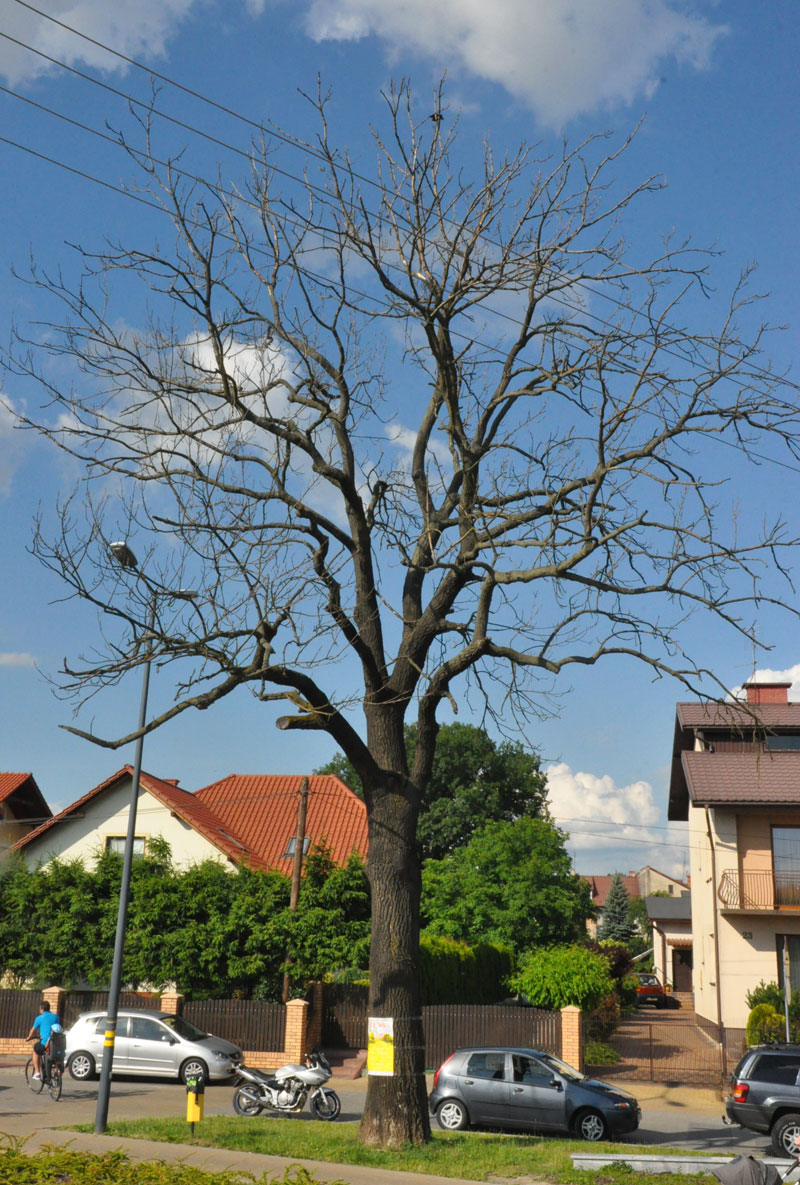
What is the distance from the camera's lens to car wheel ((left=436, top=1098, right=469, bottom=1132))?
17.5m

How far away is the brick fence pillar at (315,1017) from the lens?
27.2 m

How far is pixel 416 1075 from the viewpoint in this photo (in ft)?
42.0

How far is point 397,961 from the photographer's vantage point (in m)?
13.1

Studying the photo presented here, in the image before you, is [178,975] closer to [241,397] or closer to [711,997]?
[711,997]

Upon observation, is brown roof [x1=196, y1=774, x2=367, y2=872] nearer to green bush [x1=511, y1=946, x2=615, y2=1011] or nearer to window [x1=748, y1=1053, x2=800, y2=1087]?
green bush [x1=511, y1=946, x2=615, y2=1011]

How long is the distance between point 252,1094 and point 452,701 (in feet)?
31.3

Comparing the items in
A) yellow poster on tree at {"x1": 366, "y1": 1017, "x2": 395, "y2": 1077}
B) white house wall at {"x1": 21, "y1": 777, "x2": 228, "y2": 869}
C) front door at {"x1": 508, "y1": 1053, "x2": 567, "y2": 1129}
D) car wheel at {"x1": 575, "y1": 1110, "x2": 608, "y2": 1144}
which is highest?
white house wall at {"x1": 21, "y1": 777, "x2": 228, "y2": 869}

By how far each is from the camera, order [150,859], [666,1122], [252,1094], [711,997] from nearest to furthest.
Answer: [252,1094] < [666,1122] < [150,859] < [711,997]

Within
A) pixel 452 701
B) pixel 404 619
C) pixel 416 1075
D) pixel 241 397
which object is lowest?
pixel 416 1075

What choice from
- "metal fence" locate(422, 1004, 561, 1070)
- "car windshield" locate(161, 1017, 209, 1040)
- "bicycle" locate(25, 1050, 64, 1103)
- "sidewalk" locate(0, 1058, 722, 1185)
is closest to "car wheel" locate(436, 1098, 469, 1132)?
"sidewalk" locate(0, 1058, 722, 1185)

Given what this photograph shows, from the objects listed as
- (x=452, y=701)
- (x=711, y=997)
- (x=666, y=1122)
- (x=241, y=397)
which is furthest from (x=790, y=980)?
(x=241, y=397)

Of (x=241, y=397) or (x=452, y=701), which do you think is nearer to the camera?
(x=452, y=701)

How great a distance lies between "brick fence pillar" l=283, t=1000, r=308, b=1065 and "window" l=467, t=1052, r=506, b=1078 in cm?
906

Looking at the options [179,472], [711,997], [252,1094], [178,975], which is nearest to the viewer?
[179,472]
